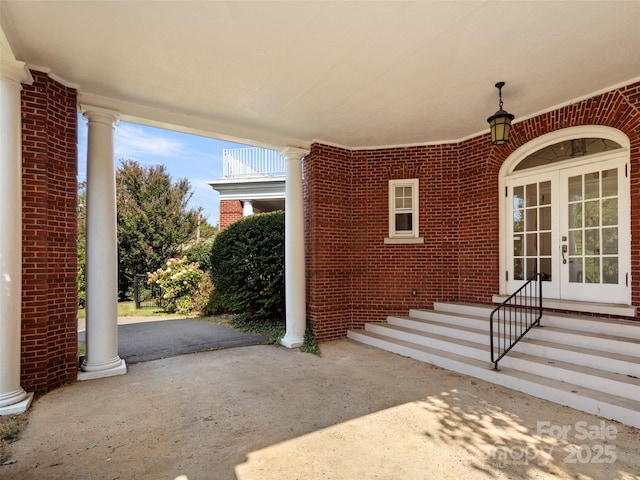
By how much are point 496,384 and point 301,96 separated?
4.22m

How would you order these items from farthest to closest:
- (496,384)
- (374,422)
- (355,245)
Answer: (355,245) → (496,384) → (374,422)

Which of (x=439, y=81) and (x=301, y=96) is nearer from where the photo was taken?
(x=439, y=81)

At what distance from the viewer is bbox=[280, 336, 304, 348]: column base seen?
5.91 m

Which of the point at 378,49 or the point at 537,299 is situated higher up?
the point at 378,49

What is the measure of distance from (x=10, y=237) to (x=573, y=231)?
22.3ft

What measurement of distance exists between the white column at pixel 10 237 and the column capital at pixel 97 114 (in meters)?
0.89

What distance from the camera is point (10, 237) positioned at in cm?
344

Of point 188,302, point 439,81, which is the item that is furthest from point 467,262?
point 188,302

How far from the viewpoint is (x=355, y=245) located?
670 centimetres

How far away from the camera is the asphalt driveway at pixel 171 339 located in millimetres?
5527

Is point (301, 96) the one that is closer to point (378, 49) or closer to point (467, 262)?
point (378, 49)

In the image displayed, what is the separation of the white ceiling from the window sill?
2196mm

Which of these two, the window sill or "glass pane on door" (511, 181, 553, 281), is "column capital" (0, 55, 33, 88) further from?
"glass pane on door" (511, 181, 553, 281)

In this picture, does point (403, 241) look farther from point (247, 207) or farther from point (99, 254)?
point (247, 207)
